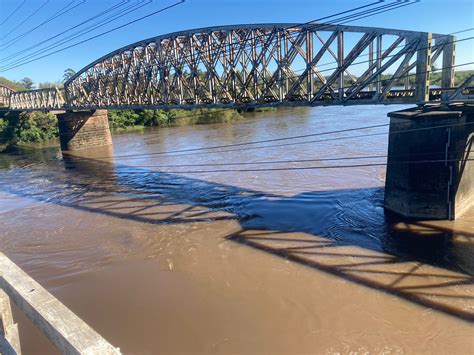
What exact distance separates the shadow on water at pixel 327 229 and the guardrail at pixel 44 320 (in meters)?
8.80

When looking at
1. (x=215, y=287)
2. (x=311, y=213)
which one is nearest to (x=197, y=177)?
(x=311, y=213)

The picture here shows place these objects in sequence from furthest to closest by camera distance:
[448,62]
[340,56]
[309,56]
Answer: [309,56] → [340,56] → [448,62]

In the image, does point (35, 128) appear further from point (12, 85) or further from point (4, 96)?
point (12, 85)

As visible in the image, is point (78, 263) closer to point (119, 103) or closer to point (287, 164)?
point (287, 164)

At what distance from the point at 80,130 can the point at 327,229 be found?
36234 mm

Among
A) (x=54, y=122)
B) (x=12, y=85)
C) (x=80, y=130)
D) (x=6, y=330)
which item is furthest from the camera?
(x=12, y=85)

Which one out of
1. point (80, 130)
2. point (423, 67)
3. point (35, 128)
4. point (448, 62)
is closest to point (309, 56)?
point (423, 67)

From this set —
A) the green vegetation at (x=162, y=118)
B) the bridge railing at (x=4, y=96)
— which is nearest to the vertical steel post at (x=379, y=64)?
the green vegetation at (x=162, y=118)

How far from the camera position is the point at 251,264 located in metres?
11.5

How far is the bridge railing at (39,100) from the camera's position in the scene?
4505 centimetres

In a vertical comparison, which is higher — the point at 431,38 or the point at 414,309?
the point at 431,38

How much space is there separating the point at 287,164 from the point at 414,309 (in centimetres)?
1752

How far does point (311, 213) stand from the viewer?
1570 cm

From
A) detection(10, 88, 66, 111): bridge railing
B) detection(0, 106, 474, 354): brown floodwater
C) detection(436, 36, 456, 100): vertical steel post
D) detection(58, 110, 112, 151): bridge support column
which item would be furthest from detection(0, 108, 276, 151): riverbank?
detection(436, 36, 456, 100): vertical steel post
